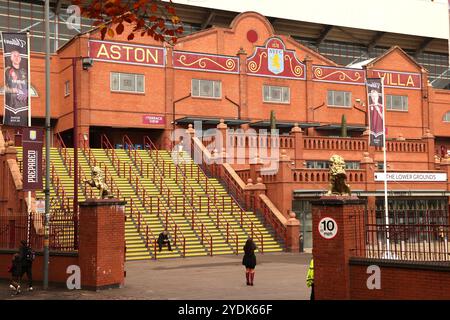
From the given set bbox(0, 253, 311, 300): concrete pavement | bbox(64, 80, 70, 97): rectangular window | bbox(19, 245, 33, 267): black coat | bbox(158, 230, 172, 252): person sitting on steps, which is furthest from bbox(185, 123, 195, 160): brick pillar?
bbox(19, 245, 33, 267): black coat

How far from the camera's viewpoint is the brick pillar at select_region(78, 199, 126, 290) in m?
18.7

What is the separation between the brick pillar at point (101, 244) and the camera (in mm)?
18703

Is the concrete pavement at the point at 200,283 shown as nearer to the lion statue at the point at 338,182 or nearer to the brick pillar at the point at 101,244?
the brick pillar at the point at 101,244

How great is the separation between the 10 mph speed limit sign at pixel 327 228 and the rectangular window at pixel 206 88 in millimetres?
32606

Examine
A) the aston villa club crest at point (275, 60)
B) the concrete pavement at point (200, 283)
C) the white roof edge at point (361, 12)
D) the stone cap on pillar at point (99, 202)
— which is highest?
the white roof edge at point (361, 12)

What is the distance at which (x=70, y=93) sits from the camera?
143 feet

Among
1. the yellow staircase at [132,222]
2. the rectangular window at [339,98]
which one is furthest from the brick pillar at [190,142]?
the rectangular window at [339,98]

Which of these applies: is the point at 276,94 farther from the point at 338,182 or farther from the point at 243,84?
the point at 338,182

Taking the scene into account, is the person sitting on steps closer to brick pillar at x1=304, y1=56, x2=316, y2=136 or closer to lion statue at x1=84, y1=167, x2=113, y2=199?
lion statue at x1=84, y1=167, x2=113, y2=199

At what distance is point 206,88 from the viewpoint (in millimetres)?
47031

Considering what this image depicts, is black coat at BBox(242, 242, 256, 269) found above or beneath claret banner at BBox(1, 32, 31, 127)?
beneath

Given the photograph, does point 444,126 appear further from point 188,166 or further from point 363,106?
point 188,166

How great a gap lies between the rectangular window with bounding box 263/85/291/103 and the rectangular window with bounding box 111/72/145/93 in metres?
10.3
